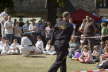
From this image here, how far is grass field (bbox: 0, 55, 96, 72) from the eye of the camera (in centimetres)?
1408

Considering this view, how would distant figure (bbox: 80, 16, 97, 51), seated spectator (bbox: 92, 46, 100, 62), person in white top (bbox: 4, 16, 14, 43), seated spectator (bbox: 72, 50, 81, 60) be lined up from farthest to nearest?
person in white top (bbox: 4, 16, 14, 43), distant figure (bbox: 80, 16, 97, 51), seated spectator (bbox: 72, 50, 81, 60), seated spectator (bbox: 92, 46, 100, 62)

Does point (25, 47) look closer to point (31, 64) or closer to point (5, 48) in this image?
point (5, 48)

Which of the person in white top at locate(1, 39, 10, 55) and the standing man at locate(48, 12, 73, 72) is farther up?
the standing man at locate(48, 12, 73, 72)

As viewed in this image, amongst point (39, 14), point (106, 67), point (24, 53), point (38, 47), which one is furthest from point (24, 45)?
point (39, 14)

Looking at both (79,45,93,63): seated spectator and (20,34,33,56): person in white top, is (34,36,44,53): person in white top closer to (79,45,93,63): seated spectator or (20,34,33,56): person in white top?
(20,34,33,56): person in white top

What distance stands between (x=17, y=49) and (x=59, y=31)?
6713 millimetres

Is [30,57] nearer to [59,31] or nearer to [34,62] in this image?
[34,62]

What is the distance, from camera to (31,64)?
1528 centimetres

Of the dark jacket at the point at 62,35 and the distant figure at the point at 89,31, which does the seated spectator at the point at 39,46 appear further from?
the dark jacket at the point at 62,35

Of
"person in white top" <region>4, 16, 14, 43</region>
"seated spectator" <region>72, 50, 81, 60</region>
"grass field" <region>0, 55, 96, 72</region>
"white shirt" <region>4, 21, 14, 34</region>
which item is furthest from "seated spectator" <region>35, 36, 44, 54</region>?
"seated spectator" <region>72, 50, 81, 60</region>

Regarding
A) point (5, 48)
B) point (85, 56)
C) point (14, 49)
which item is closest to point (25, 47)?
point (14, 49)

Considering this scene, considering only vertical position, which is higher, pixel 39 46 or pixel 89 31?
pixel 89 31

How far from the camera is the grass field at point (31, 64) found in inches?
554

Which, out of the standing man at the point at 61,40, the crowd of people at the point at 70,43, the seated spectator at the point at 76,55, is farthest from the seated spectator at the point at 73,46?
the standing man at the point at 61,40
